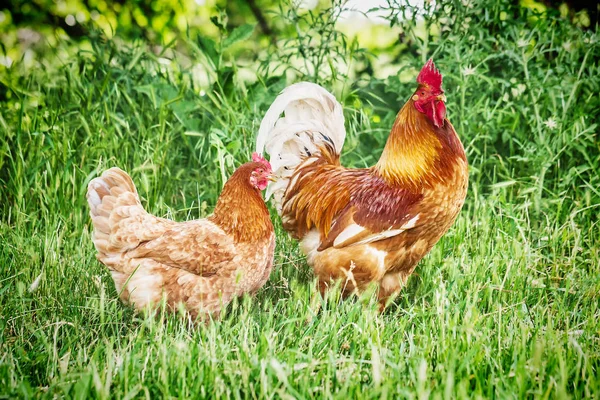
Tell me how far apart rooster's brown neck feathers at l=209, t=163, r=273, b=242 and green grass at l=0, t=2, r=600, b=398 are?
1.38ft

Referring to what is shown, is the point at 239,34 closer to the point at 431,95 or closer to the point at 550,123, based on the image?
the point at 431,95

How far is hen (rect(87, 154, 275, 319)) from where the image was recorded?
3.42 meters

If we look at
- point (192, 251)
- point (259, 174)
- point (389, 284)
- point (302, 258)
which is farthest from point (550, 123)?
point (192, 251)

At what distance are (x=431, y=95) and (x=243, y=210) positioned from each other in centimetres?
129

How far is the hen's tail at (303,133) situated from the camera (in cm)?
426

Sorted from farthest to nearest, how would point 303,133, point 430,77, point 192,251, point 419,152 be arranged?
point 303,133, point 419,152, point 430,77, point 192,251

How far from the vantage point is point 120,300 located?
370 centimetres

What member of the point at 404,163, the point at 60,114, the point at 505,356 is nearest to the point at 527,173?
the point at 404,163

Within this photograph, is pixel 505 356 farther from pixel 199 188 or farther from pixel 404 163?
pixel 199 188

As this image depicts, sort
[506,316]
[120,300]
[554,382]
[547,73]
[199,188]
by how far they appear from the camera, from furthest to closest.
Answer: [199,188] → [547,73] → [120,300] → [506,316] → [554,382]

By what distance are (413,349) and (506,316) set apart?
79 cm

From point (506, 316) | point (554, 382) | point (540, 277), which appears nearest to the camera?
point (554, 382)

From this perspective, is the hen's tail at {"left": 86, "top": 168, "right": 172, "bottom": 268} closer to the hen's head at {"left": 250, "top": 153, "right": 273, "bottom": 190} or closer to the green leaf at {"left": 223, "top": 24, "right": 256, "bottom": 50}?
the hen's head at {"left": 250, "top": 153, "right": 273, "bottom": 190}

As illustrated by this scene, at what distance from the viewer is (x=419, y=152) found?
12.1 feet
